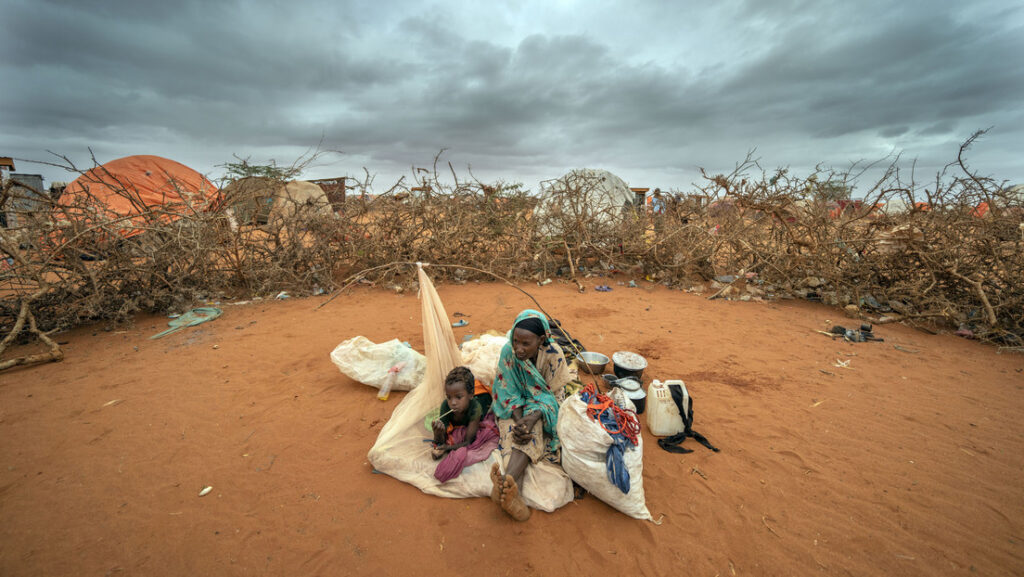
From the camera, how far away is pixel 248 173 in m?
5.94

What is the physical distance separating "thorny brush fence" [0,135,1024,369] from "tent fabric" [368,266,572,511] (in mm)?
2303

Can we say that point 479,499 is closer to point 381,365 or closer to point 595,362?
point 381,365

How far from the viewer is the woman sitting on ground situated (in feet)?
6.73

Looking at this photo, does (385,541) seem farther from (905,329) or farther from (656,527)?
(905,329)

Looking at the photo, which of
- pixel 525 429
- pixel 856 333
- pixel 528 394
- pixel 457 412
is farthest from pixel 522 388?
pixel 856 333

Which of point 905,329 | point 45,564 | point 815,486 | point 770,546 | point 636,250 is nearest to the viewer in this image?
point 45,564

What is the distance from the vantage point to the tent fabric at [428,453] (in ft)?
6.39

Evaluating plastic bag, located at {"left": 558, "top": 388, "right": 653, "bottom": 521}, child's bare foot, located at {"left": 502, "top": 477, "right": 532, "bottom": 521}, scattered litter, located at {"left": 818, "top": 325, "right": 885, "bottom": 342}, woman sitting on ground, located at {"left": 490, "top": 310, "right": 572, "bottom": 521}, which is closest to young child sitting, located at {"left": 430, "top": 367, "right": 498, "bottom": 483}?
woman sitting on ground, located at {"left": 490, "top": 310, "right": 572, "bottom": 521}

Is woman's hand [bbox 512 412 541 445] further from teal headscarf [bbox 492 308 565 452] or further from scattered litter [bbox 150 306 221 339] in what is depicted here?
scattered litter [bbox 150 306 221 339]

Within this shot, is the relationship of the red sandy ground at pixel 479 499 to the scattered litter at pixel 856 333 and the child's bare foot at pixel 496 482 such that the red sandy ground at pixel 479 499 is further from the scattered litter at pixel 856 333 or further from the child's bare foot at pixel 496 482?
the scattered litter at pixel 856 333

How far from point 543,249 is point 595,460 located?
231 inches

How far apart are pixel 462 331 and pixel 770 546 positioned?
Result: 359 cm

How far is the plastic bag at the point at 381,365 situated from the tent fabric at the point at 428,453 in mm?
512

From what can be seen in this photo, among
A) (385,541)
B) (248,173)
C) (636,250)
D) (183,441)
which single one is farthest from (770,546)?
(248,173)
